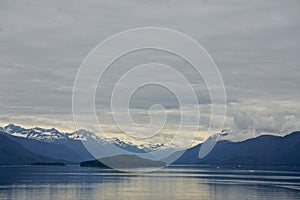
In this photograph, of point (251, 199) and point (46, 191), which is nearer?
point (251, 199)

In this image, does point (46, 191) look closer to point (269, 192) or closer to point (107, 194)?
point (107, 194)

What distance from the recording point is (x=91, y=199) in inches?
4889

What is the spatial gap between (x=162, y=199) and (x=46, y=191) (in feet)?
120

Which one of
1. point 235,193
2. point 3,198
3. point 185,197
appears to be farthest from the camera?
point 235,193

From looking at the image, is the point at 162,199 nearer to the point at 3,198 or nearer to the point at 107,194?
the point at 107,194

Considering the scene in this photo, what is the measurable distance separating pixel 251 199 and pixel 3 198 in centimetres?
5845

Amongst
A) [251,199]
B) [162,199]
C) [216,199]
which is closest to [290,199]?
[251,199]

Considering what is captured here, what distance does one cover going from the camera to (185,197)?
435ft

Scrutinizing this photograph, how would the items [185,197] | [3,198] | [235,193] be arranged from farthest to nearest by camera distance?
[235,193], [185,197], [3,198]

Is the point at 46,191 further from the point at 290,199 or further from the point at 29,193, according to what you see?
the point at 290,199

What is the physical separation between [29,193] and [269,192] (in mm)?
65997

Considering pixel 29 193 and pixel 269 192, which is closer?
pixel 29 193

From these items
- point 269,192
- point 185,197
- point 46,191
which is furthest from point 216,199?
point 46,191

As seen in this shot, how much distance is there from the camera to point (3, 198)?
123 m
